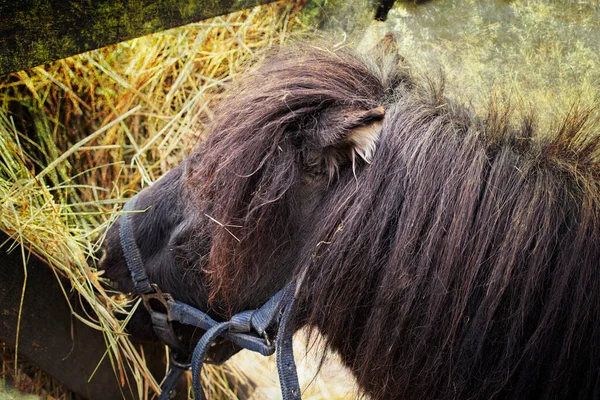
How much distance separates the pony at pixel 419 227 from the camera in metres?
1.28

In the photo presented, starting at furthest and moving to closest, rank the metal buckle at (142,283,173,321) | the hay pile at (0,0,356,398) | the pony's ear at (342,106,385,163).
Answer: the hay pile at (0,0,356,398), the metal buckle at (142,283,173,321), the pony's ear at (342,106,385,163)

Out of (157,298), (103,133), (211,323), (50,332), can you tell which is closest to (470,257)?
(211,323)

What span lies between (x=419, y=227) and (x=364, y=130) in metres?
0.26

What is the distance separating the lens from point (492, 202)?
1295mm

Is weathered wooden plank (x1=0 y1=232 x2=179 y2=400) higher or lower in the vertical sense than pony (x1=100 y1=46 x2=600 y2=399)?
lower

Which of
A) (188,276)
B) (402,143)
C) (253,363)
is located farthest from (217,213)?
Result: (253,363)

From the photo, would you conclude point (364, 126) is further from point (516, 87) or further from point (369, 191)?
point (516, 87)

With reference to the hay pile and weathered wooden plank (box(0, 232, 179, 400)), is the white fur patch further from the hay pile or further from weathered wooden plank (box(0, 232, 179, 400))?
weathered wooden plank (box(0, 232, 179, 400))

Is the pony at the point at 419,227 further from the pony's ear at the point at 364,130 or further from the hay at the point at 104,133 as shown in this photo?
the hay at the point at 104,133

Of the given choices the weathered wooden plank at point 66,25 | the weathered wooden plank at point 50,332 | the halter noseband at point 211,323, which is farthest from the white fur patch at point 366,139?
the weathered wooden plank at point 50,332

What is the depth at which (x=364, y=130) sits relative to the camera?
49.1 inches

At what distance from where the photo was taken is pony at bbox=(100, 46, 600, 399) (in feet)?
4.21

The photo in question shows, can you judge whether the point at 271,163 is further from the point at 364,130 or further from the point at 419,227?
the point at 419,227

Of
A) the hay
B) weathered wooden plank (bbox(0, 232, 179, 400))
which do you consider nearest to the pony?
the hay
